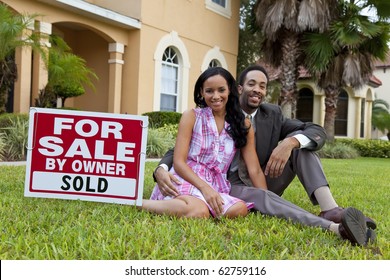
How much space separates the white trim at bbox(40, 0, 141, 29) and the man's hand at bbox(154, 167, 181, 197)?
8247 millimetres

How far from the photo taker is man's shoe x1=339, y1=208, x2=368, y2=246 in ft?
8.59

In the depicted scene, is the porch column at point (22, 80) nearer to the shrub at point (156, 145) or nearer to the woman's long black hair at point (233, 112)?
the shrub at point (156, 145)

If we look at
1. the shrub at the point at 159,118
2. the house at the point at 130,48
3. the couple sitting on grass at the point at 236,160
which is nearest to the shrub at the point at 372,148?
the house at the point at 130,48

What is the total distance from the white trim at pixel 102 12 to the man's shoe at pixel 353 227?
9.35m

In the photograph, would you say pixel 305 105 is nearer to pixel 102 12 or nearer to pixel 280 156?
pixel 102 12

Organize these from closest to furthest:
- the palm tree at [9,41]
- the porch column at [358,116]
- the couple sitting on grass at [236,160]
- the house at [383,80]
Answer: the couple sitting on grass at [236,160] < the palm tree at [9,41] < the porch column at [358,116] < the house at [383,80]

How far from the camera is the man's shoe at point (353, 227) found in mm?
2619

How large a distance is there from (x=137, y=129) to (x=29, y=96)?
25.5ft

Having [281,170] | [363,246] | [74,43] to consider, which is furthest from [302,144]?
[74,43]

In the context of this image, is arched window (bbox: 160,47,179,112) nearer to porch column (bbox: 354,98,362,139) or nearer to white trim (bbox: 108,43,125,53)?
white trim (bbox: 108,43,125,53)

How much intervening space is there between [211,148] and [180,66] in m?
10.9

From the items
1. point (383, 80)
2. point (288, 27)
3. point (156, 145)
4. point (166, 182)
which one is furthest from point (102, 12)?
point (383, 80)

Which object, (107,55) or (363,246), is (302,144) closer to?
(363,246)

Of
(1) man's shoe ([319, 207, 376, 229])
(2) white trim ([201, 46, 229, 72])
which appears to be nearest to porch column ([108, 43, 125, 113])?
(2) white trim ([201, 46, 229, 72])
